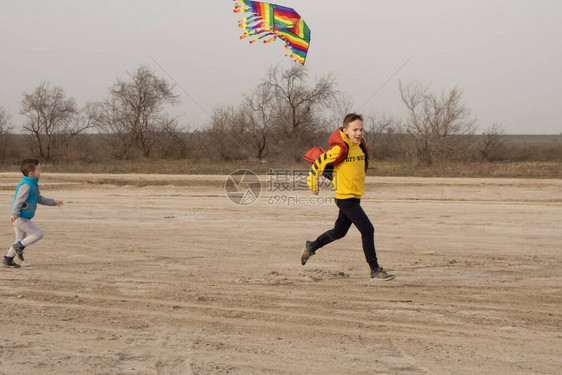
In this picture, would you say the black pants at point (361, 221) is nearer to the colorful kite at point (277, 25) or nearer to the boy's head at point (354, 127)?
the boy's head at point (354, 127)

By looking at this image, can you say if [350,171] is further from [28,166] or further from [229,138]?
[229,138]

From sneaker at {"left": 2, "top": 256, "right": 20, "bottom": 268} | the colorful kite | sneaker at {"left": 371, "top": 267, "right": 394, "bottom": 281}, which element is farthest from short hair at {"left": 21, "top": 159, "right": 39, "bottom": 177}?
sneaker at {"left": 371, "top": 267, "right": 394, "bottom": 281}

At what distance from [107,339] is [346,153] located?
3510 millimetres

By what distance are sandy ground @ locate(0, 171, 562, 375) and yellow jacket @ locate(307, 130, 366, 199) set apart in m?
1.20

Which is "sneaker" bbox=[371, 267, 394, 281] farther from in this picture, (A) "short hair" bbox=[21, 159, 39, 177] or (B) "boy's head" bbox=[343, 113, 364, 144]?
(A) "short hair" bbox=[21, 159, 39, 177]

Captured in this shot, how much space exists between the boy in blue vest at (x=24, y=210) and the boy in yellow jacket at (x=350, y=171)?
3.97m

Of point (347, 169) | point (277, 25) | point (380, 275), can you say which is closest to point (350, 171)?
point (347, 169)

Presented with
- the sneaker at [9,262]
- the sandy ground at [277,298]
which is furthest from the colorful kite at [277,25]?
the sneaker at [9,262]

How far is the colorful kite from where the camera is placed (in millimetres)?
8523

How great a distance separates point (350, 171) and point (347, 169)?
0.05 metres

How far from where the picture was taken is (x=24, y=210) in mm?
7801

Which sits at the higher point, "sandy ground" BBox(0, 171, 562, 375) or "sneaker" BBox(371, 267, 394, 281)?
"sneaker" BBox(371, 267, 394, 281)

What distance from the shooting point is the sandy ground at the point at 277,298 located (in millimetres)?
4473

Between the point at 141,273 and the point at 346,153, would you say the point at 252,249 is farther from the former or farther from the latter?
the point at 346,153
